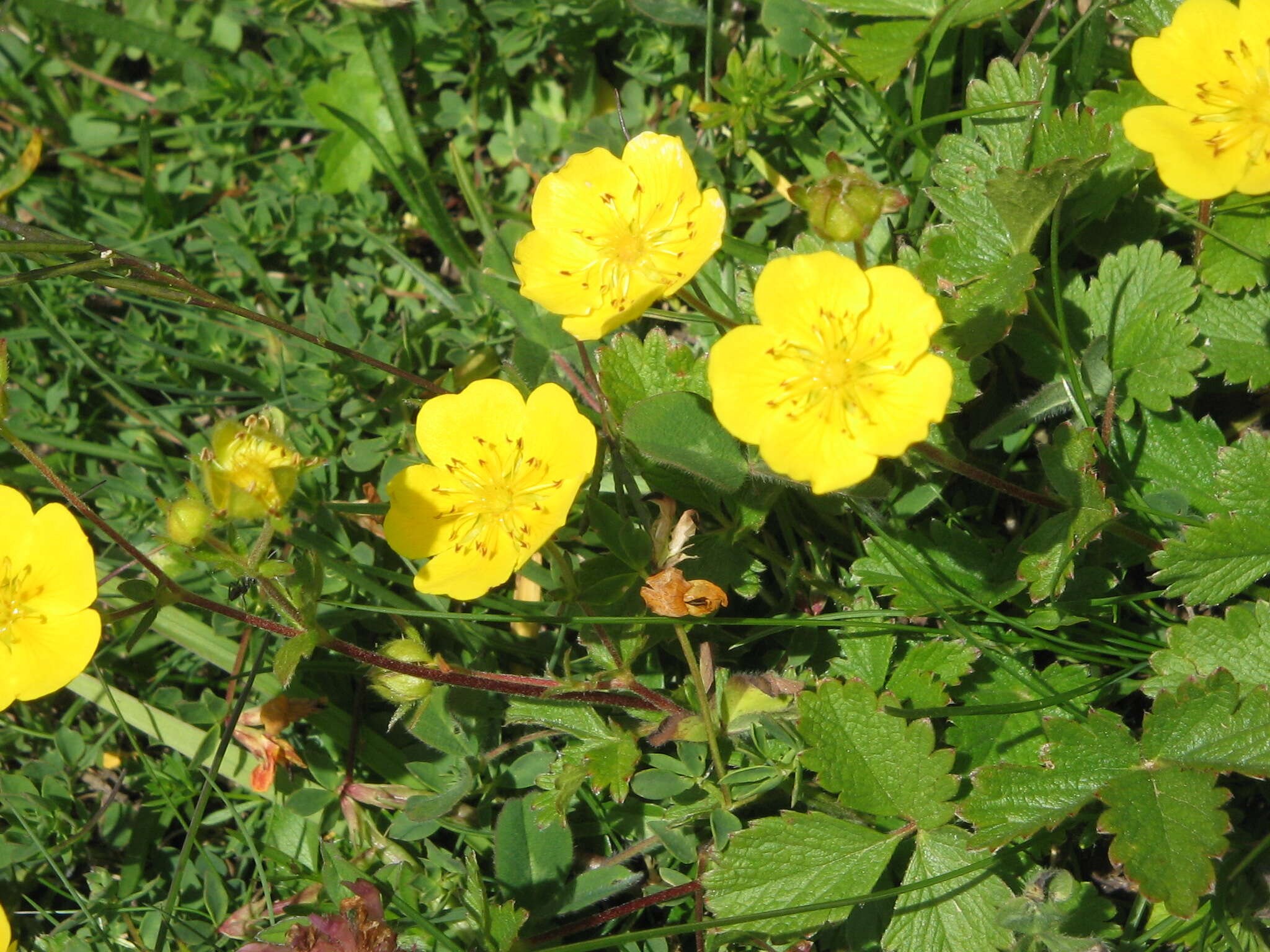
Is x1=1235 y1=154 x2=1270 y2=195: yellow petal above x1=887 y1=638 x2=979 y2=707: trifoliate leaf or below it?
above

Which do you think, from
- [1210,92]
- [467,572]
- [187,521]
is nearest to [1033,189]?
[1210,92]

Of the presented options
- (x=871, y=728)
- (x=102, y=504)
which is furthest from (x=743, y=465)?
(x=102, y=504)

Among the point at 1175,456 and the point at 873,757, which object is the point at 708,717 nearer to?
the point at 873,757

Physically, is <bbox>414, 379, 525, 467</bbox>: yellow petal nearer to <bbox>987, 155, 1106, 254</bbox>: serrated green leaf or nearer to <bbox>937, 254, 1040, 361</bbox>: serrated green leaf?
<bbox>937, 254, 1040, 361</bbox>: serrated green leaf

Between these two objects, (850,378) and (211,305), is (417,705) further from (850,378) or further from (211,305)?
(850,378)

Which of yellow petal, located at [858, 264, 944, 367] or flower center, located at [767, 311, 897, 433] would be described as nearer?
yellow petal, located at [858, 264, 944, 367]

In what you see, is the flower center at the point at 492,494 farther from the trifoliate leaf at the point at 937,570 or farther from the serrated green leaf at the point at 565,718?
the trifoliate leaf at the point at 937,570

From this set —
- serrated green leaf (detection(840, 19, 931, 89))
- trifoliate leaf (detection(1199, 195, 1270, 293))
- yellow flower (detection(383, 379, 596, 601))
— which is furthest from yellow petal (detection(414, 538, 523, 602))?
trifoliate leaf (detection(1199, 195, 1270, 293))
